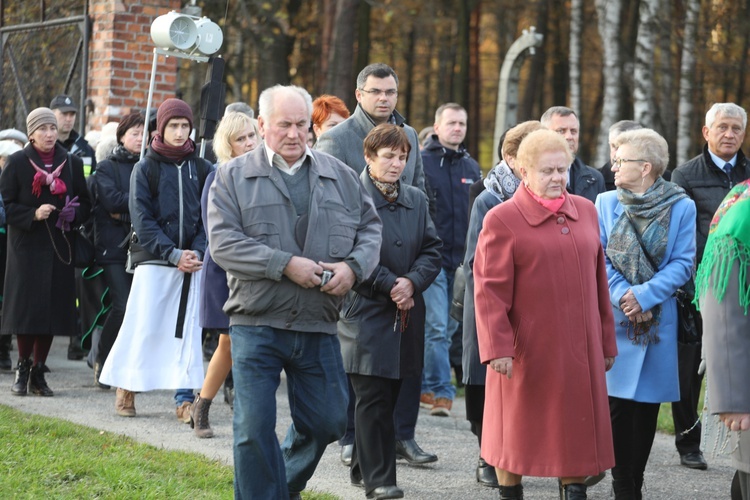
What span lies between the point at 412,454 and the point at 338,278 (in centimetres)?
236

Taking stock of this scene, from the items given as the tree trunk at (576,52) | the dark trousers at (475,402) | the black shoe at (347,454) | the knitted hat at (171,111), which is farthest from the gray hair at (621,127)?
the tree trunk at (576,52)

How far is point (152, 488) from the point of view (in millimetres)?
6312

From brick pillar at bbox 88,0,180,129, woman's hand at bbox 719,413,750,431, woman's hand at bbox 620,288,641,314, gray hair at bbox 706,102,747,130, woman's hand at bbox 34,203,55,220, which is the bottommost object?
woman's hand at bbox 719,413,750,431

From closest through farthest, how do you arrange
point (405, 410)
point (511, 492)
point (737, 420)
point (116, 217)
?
point (737, 420), point (511, 492), point (405, 410), point (116, 217)

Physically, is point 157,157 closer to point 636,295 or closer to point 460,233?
point 460,233

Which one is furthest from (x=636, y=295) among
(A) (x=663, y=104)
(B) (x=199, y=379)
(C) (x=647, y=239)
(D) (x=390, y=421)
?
(A) (x=663, y=104)

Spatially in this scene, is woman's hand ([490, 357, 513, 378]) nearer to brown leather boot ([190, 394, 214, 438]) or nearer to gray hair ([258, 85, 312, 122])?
gray hair ([258, 85, 312, 122])

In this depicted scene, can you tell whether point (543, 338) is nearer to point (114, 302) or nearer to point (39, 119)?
point (114, 302)

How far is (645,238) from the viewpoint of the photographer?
6414mm

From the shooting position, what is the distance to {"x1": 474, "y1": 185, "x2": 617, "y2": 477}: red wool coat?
5.57 meters

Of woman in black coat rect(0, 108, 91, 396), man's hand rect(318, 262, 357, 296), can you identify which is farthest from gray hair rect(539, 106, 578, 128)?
woman in black coat rect(0, 108, 91, 396)

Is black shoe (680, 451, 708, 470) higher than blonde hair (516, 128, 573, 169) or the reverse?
the reverse

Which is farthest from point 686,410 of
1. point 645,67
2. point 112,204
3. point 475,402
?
point 645,67

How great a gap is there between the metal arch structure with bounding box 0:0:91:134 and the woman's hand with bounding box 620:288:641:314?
27.7ft
